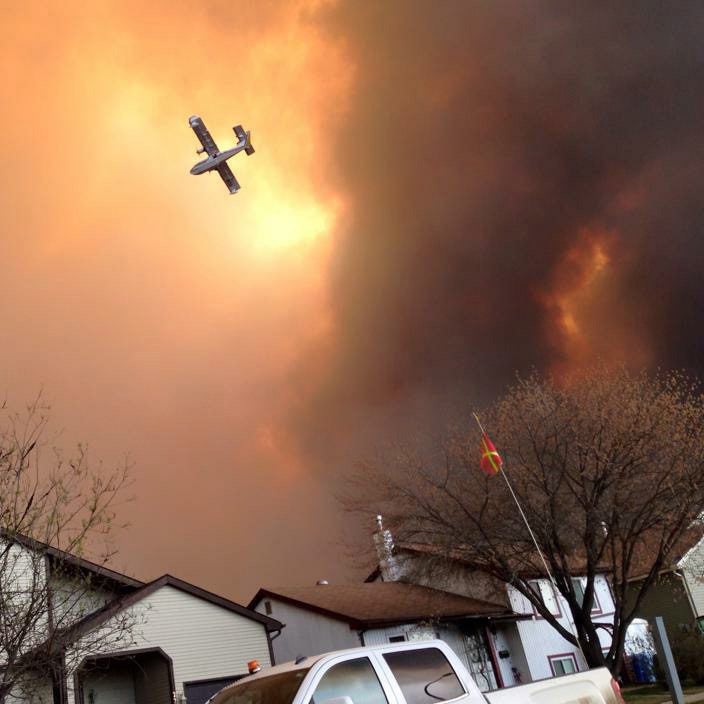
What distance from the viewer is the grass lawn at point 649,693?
29700 millimetres

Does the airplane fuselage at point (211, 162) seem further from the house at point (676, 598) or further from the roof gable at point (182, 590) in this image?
the house at point (676, 598)

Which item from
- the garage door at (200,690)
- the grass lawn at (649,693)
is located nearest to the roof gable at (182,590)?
the garage door at (200,690)

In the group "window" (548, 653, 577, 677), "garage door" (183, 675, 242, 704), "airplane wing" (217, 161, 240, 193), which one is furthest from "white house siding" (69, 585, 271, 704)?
"window" (548, 653, 577, 677)

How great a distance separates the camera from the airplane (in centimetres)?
2408

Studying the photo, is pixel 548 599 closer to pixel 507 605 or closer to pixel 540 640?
pixel 540 640

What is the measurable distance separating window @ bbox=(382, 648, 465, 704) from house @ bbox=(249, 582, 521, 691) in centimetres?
2324

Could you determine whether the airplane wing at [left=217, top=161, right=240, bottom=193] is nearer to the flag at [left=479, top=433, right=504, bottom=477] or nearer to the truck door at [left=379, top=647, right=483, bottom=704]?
the flag at [left=479, top=433, right=504, bottom=477]

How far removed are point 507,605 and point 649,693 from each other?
6.55 meters

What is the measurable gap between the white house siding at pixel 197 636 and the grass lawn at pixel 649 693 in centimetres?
1443

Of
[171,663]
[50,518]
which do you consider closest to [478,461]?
[171,663]

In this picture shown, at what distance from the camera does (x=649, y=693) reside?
107 ft

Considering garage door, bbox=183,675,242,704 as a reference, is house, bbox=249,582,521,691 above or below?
above

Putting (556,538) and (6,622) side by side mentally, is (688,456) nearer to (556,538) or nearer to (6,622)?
(556,538)

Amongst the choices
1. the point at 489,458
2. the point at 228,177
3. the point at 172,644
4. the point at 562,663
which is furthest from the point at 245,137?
the point at 562,663
